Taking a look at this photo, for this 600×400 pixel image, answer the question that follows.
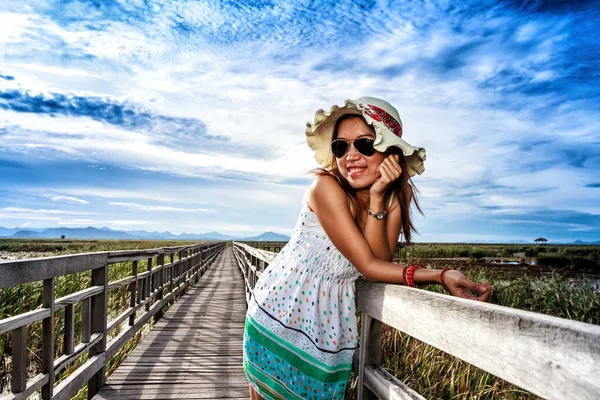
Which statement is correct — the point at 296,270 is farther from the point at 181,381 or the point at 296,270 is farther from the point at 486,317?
the point at 181,381

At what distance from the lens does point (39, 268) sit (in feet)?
8.79

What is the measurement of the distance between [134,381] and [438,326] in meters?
3.81

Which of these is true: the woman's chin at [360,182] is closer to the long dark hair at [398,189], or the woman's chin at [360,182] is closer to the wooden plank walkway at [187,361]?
the long dark hair at [398,189]

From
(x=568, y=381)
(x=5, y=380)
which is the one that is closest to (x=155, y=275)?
(x=5, y=380)

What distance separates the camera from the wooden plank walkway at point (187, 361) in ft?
13.5

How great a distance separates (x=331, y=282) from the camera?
178cm

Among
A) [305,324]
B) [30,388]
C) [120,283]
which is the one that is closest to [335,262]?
[305,324]

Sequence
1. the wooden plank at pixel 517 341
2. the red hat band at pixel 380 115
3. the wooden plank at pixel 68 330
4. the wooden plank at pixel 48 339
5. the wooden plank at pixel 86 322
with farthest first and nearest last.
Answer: the wooden plank at pixel 86 322, the wooden plank at pixel 68 330, the wooden plank at pixel 48 339, the red hat band at pixel 380 115, the wooden plank at pixel 517 341

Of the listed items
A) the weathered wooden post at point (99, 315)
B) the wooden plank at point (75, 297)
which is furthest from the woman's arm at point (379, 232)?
the weathered wooden post at point (99, 315)

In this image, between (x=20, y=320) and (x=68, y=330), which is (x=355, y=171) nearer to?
(x=20, y=320)

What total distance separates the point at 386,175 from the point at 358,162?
126 mm

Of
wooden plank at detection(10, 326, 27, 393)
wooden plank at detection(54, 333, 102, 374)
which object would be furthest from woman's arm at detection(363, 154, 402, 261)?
wooden plank at detection(54, 333, 102, 374)

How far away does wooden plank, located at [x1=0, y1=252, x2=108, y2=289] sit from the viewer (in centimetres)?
234

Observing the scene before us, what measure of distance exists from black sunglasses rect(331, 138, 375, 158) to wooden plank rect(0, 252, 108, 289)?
160cm
